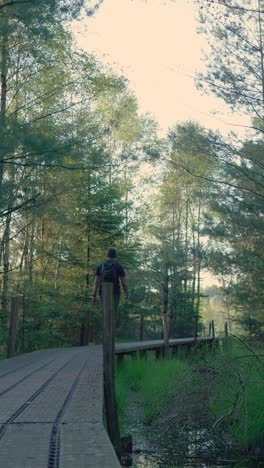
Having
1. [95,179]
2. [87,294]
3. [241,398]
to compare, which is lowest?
[241,398]

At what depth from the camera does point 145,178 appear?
28172mm

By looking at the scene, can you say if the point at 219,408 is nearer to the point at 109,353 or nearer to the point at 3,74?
the point at 109,353

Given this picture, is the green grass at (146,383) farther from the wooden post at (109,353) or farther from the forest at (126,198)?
the wooden post at (109,353)

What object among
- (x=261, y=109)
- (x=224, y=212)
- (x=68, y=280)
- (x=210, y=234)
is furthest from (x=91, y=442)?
(x=210, y=234)

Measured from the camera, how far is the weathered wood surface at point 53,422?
289 centimetres

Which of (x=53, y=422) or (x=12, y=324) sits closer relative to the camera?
(x=53, y=422)

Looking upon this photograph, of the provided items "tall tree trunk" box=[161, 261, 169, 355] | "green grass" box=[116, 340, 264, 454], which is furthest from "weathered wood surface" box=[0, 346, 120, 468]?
"tall tree trunk" box=[161, 261, 169, 355]

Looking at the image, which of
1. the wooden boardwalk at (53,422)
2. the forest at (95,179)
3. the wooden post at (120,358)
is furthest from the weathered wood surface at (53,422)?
the wooden post at (120,358)

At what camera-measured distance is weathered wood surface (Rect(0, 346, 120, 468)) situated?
2.89m

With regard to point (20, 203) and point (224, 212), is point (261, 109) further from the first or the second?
point (224, 212)

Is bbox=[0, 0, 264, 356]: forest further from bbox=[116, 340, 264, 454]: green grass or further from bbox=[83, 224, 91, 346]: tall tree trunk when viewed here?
bbox=[116, 340, 264, 454]: green grass

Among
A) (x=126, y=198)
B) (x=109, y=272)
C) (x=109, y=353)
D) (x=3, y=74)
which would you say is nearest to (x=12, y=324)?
(x=109, y=272)

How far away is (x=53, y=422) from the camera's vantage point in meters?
3.87

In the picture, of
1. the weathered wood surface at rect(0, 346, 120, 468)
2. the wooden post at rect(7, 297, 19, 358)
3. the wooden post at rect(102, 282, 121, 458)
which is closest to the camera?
the weathered wood surface at rect(0, 346, 120, 468)
